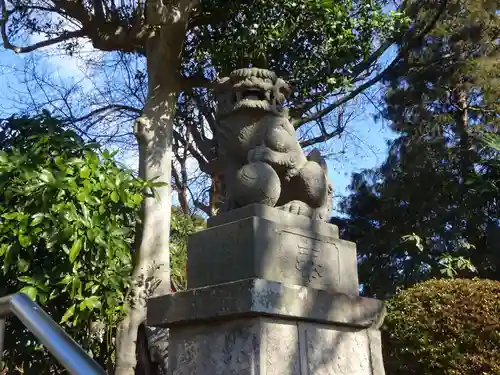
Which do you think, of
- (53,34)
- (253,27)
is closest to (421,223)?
(253,27)

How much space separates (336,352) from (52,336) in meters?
1.82

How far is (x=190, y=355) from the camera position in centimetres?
288

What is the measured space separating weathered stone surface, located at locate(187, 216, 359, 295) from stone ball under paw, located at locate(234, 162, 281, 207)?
0.68ft

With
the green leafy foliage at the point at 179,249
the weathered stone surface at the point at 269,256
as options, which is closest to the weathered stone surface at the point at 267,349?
the weathered stone surface at the point at 269,256

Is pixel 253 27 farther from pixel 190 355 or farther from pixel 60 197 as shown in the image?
pixel 190 355

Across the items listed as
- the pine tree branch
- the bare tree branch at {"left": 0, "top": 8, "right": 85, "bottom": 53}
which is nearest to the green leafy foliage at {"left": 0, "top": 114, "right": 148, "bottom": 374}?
the bare tree branch at {"left": 0, "top": 8, "right": 85, "bottom": 53}

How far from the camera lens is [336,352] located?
9.78 ft

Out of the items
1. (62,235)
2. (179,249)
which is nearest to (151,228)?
(62,235)

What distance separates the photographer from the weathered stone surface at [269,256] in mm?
2781

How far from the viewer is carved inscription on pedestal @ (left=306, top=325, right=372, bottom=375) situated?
285cm

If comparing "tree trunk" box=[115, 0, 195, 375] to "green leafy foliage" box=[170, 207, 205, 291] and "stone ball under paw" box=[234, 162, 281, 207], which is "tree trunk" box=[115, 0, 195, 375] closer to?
"green leafy foliage" box=[170, 207, 205, 291]

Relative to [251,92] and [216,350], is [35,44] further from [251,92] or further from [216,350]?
[216,350]

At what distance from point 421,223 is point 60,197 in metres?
7.28

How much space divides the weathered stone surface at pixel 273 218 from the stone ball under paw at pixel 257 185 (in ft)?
0.25
